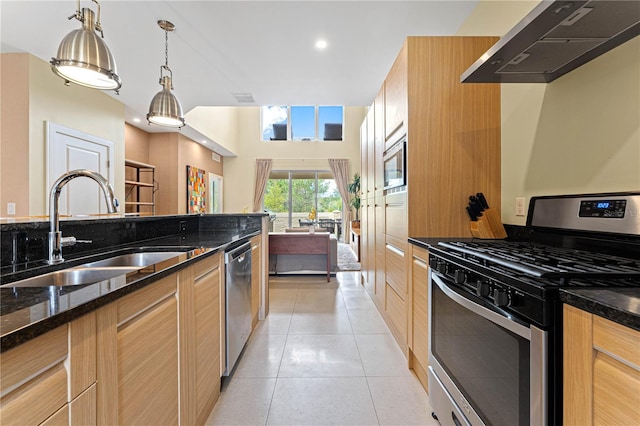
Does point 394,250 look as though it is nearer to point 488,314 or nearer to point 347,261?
point 488,314

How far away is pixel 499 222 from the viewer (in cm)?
186

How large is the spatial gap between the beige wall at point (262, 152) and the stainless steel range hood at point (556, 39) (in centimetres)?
745

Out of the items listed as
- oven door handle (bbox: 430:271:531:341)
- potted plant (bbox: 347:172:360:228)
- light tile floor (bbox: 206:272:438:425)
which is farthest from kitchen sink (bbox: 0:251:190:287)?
potted plant (bbox: 347:172:360:228)

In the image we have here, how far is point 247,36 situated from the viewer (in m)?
2.95

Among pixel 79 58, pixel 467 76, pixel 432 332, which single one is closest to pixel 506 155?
pixel 467 76

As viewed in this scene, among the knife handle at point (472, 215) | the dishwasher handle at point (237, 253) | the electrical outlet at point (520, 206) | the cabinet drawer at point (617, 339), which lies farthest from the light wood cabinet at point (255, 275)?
the cabinet drawer at point (617, 339)

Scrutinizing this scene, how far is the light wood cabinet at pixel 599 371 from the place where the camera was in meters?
0.60

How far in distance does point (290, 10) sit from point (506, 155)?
2.18 meters

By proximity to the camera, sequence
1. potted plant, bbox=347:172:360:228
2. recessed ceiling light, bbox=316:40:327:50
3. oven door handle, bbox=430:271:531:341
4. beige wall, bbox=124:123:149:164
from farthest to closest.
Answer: potted plant, bbox=347:172:360:228
beige wall, bbox=124:123:149:164
recessed ceiling light, bbox=316:40:327:50
oven door handle, bbox=430:271:531:341

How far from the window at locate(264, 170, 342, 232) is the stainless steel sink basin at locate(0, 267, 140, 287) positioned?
774 centimetres

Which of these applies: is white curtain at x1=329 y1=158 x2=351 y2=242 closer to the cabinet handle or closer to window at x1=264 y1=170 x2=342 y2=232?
window at x1=264 y1=170 x2=342 y2=232

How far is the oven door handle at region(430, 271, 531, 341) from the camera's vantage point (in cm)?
87

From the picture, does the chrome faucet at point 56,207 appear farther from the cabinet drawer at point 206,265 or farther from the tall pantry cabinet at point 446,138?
the tall pantry cabinet at point 446,138

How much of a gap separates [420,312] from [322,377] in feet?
2.62
